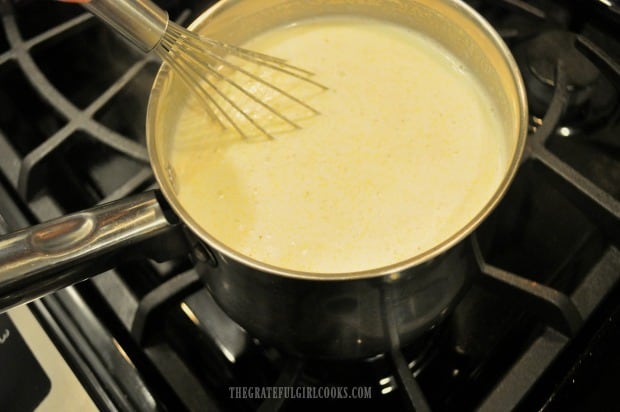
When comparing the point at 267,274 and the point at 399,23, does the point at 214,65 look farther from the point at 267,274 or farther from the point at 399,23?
the point at 267,274

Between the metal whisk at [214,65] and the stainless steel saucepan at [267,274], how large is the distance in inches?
1.5

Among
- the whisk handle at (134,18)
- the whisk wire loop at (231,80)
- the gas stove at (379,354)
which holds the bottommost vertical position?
the gas stove at (379,354)

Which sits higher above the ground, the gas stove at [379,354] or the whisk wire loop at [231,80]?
the whisk wire loop at [231,80]

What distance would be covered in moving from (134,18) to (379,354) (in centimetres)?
38

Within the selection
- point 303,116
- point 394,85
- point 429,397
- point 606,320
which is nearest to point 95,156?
point 303,116

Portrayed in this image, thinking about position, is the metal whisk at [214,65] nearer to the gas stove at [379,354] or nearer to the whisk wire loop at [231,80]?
the whisk wire loop at [231,80]

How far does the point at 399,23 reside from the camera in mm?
780

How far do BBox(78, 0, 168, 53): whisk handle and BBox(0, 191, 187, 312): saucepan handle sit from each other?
147mm

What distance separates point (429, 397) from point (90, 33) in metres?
0.63

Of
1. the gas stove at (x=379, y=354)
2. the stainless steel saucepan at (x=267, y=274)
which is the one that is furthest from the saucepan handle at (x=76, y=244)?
the gas stove at (x=379, y=354)

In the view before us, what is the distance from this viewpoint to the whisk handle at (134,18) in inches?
21.1

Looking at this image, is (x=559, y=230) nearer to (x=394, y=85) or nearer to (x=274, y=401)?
(x=394, y=85)

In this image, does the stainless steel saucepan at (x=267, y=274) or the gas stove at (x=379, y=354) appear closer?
the stainless steel saucepan at (x=267, y=274)

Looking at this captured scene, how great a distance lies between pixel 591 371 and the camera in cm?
57
